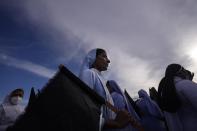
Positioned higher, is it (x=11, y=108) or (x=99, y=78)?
(x=11, y=108)

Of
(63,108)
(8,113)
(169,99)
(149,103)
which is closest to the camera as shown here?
(63,108)

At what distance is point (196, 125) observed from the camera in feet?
11.7

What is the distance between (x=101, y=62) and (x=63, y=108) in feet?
7.91

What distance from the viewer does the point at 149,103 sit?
4.38m

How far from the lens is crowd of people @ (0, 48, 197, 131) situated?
322 centimetres

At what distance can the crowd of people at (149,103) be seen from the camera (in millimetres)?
3223

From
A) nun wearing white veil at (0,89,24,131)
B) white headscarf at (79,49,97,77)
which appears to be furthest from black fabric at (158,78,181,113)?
nun wearing white veil at (0,89,24,131)

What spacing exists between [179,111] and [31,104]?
112 inches

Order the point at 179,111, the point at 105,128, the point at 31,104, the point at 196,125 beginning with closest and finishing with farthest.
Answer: the point at 31,104
the point at 105,128
the point at 196,125
the point at 179,111

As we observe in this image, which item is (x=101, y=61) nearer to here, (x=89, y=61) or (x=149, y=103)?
(x=89, y=61)

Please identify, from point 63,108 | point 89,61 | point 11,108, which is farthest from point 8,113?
point 63,108

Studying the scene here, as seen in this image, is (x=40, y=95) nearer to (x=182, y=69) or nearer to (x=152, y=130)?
(x=152, y=130)

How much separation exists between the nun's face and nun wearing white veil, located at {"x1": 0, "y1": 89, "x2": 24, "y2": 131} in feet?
15.3

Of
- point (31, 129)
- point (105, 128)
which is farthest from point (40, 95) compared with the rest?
point (105, 128)
